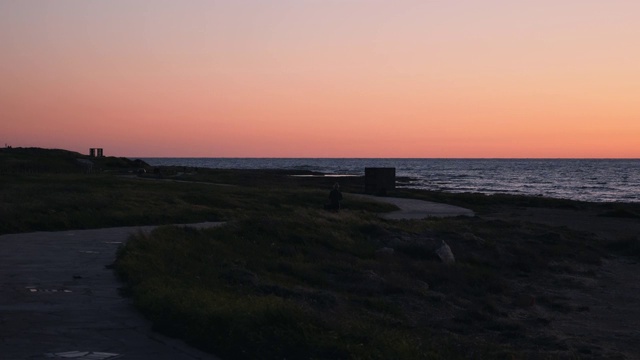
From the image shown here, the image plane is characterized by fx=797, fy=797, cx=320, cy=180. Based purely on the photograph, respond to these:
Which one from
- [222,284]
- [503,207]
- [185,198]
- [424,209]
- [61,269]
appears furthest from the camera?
[503,207]

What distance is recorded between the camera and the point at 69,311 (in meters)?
10.9

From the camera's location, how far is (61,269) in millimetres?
14547

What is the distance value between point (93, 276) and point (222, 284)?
2.35 meters

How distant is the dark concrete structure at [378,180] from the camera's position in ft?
180

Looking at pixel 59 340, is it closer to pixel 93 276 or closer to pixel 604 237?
pixel 93 276

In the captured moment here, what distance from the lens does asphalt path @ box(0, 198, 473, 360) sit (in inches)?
352

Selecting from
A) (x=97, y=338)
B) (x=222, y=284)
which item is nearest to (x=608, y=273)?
(x=222, y=284)

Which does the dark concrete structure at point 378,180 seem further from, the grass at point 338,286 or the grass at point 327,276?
the grass at point 338,286

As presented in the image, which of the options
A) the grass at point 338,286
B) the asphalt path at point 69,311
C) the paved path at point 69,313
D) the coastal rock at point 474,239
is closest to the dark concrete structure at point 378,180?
the grass at point 338,286

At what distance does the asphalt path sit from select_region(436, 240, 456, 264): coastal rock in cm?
864

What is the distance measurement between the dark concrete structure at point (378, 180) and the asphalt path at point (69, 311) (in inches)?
1486

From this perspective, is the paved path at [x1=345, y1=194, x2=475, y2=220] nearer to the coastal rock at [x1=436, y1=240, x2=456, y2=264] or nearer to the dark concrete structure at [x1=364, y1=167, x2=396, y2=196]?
the dark concrete structure at [x1=364, y1=167, x2=396, y2=196]

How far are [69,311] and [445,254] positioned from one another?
42.1 ft

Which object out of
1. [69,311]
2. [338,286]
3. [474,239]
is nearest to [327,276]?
[338,286]
